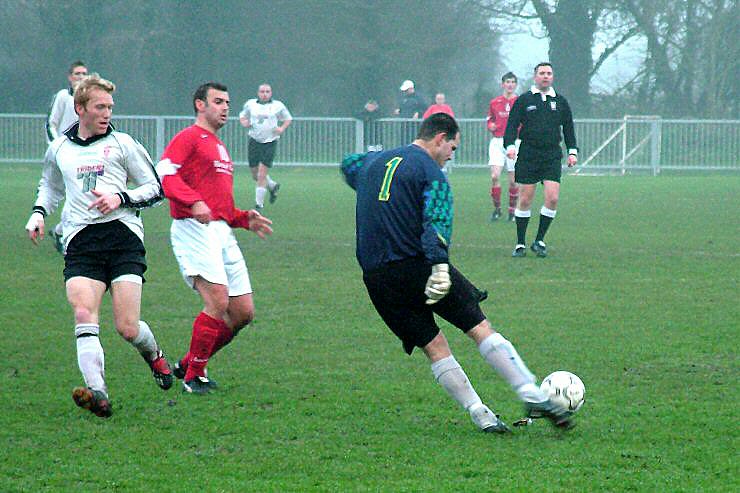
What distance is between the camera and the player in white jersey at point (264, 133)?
19984 millimetres

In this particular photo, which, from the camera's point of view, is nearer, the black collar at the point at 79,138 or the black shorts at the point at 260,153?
the black collar at the point at 79,138

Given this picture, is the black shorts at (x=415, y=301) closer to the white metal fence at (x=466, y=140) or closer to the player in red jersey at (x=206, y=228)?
the player in red jersey at (x=206, y=228)

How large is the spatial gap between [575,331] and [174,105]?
35884 mm

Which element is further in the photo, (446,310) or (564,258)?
(564,258)

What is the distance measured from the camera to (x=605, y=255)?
13.4 m

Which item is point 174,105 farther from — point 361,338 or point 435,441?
point 435,441

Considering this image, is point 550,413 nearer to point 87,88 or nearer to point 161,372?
point 161,372

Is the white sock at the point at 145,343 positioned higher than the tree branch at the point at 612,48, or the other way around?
the tree branch at the point at 612,48

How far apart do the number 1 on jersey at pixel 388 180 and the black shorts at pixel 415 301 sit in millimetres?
312

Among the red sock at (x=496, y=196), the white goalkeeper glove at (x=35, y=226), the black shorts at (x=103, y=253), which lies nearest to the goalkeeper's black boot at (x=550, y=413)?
the black shorts at (x=103, y=253)

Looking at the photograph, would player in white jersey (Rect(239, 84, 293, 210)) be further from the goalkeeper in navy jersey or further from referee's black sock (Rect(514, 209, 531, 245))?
the goalkeeper in navy jersey

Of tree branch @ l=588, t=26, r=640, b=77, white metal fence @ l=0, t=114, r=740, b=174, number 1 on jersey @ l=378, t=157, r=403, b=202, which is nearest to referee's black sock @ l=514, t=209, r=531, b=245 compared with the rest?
number 1 on jersey @ l=378, t=157, r=403, b=202

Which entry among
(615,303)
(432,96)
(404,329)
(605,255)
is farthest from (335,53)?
(404,329)

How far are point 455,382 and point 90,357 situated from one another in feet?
5.92
